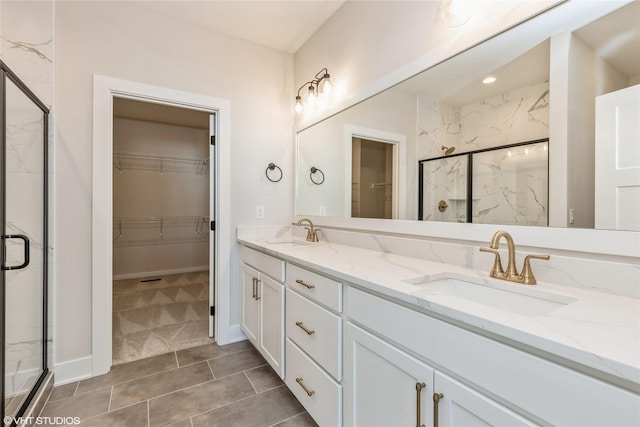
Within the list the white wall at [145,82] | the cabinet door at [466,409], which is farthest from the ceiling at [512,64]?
the white wall at [145,82]

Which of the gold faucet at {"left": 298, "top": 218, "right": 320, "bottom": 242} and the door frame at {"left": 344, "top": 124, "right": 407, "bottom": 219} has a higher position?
the door frame at {"left": 344, "top": 124, "right": 407, "bottom": 219}

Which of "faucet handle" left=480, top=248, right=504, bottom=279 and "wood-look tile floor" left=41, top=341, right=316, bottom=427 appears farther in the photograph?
"wood-look tile floor" left=41, top=341, right=316, bottom=427

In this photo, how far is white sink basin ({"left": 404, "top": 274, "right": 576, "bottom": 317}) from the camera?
0.94 m

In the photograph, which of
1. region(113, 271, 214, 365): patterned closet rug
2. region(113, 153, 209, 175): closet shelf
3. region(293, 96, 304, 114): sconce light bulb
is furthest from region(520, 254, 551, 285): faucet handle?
region(113, 153, 209, 175): closet shelf

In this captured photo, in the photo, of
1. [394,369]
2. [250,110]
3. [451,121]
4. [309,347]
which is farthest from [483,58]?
[250,110]

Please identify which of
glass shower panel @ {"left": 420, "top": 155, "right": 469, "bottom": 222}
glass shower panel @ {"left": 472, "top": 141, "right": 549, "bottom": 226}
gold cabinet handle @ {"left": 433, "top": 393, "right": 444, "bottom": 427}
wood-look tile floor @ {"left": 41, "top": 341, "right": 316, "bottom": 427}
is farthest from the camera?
wood-look tile floor @ {"left": 41, "top": 341, "right": 316, "bottom": 427}

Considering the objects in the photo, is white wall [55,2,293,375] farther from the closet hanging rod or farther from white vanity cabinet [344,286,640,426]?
the closet hanging rod

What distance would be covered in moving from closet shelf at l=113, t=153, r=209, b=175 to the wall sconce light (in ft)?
10.5

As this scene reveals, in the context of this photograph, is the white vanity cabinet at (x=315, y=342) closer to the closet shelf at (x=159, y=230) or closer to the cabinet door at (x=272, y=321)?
the cabinet door at (x=272, y=321)

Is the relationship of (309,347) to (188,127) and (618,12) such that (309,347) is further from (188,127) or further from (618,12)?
(188,127)

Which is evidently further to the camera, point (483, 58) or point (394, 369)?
point (483, 58)

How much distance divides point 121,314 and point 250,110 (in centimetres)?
251

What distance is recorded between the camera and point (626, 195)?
89 centimetres

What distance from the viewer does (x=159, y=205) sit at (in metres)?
4.84
